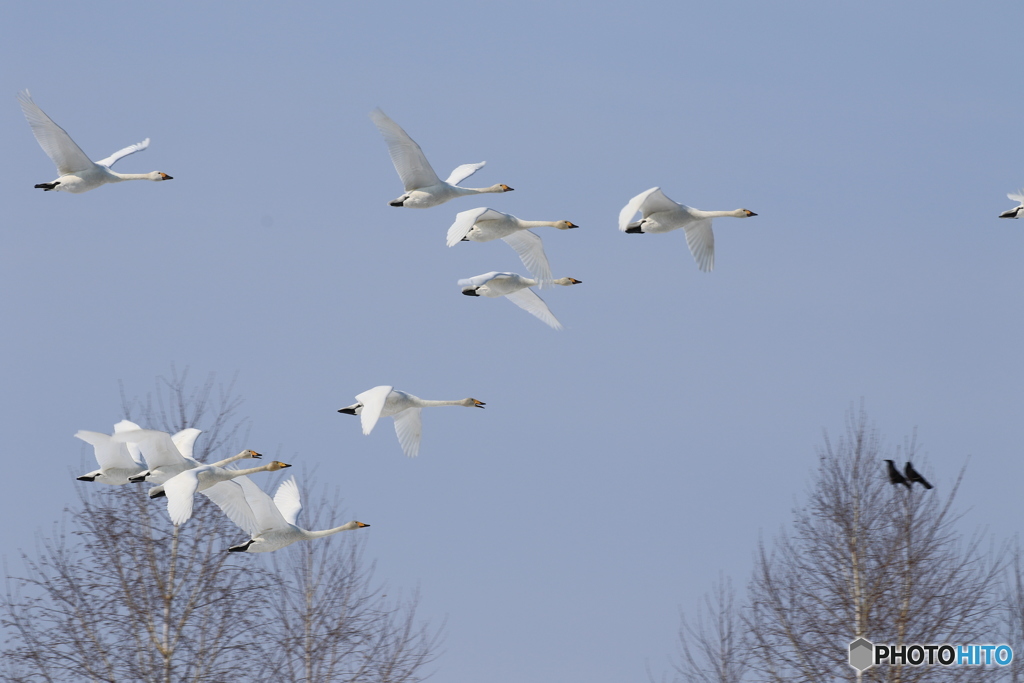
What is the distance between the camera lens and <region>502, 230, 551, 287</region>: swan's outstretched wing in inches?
1073

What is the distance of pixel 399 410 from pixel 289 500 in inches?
85.0

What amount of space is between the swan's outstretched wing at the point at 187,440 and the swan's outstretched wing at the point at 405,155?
516 centimetres

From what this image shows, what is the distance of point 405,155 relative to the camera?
25.1 m

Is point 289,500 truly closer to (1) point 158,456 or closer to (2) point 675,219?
(1) point 158,456

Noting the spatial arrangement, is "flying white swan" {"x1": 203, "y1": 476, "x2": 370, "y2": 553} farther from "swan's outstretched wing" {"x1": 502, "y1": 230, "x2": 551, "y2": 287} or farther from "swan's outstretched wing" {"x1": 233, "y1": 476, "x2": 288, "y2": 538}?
"swan's outstretched wing" {"x1": 502, "y1": 230, "x2": 551, "y2": 287}

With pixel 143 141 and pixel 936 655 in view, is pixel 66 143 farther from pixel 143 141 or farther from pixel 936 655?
pixel 936 655

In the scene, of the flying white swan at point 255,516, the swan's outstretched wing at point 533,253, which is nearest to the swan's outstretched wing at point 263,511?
the flying white swan at point 255,516

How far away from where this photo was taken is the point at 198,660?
26.0 meters

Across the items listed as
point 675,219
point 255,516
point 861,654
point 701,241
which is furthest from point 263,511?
point 861,654

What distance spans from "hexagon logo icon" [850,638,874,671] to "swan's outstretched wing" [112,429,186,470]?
32.5 ft

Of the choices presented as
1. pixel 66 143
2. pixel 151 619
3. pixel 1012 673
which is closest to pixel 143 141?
pixel 66 143

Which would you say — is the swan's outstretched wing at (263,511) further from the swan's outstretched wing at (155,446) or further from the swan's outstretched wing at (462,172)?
the swan's outstretched wing at (462,172)

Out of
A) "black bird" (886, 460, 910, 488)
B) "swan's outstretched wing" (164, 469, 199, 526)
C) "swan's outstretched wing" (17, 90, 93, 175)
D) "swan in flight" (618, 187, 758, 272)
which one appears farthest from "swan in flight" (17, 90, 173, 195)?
"black bird" (886, 460, 910, 488)

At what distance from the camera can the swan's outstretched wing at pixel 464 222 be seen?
24.7m
